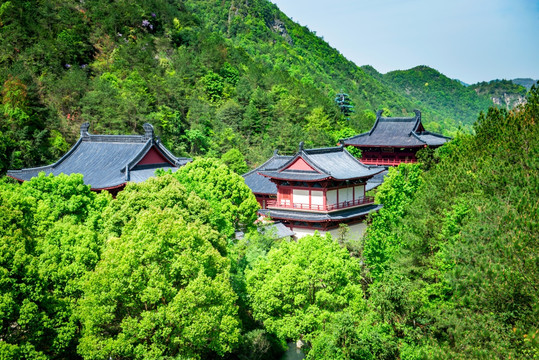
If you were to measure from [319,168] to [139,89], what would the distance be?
25.1 m

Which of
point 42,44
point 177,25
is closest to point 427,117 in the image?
point 177,25

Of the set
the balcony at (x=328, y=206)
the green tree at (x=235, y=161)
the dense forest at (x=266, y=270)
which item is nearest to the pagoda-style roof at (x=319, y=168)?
the balcony at (x=328, y=206)

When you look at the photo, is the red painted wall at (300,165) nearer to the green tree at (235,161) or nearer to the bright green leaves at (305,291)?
the green tree at (235,161)

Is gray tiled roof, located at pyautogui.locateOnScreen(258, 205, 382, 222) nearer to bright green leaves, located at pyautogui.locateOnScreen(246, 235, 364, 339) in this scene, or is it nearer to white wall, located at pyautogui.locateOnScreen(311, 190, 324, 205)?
white wall, located at pyautogui.locateOnScreen(311, 190, 324, 205)

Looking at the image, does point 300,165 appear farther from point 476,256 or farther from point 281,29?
point 281,29

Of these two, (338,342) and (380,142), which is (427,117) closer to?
(380,142)

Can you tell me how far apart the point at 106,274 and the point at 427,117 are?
370 ft

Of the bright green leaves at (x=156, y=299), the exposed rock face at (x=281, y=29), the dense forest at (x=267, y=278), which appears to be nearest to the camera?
the dense forest at (x=267, y=278)

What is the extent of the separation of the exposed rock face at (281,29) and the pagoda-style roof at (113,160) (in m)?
99.6

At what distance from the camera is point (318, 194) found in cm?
2808

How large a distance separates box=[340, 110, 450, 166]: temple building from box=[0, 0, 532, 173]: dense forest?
7873mm

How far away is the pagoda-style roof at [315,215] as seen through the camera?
27.4m

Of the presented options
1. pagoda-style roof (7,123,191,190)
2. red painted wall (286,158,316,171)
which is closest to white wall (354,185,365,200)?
red painted wall (286,158,316,171)

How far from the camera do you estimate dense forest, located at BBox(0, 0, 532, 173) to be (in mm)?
36969
